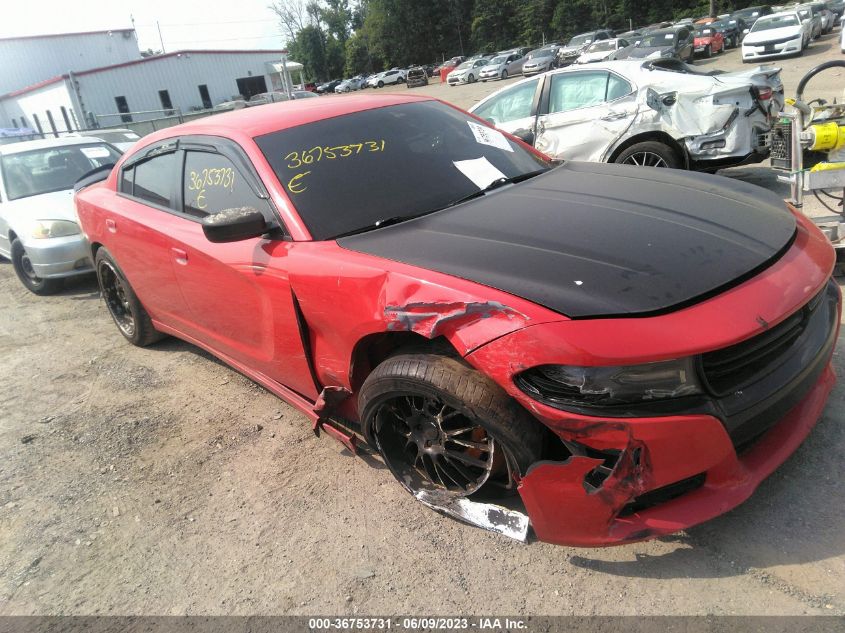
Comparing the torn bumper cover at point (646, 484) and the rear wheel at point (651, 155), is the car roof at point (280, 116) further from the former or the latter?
the rear wheel at point (651, 155)

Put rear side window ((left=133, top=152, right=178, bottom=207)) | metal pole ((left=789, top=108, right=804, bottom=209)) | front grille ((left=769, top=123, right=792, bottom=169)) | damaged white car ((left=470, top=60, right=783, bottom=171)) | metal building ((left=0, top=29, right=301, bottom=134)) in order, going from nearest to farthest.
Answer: rear side window ((left=133, top=152, right=178, bottom=207)) < metal pole ((left=789, top=108, right=804, bottom=209)) < front grille ((left=769, top=123, right=792, bottom=169)) < damaged white car ((left=470, top=60, right=783, bottom=171)) < metal building ((left=0, top=29, right=301, bottom=134))

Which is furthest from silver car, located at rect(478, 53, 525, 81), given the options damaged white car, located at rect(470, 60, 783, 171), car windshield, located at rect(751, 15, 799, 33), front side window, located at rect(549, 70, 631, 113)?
front side window, located at rect(549, 70, 631, 113)

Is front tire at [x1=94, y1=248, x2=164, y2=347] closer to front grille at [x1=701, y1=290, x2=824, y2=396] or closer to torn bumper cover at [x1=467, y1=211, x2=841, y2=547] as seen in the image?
torn bumper cover at [x1=467, y1=211, x2=841, y2=547]

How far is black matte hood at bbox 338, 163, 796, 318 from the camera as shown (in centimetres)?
193

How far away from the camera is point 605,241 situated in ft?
7.23

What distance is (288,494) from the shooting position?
8.95 feet

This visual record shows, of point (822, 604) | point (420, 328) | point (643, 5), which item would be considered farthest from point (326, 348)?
point (643, 5)

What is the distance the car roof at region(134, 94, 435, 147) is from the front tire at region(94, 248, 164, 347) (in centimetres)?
108

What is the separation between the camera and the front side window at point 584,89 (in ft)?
20.7

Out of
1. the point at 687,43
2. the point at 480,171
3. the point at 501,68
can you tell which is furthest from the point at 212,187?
the point at 501,68

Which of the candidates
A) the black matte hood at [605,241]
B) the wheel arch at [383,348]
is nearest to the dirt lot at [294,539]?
the wheel arch at [383,348]

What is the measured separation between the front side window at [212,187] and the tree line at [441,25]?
54.8 metres

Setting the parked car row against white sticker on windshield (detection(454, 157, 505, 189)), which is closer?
white sticker on windshield (detection(454, 157, 505, 189))

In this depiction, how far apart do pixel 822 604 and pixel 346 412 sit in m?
1.84
